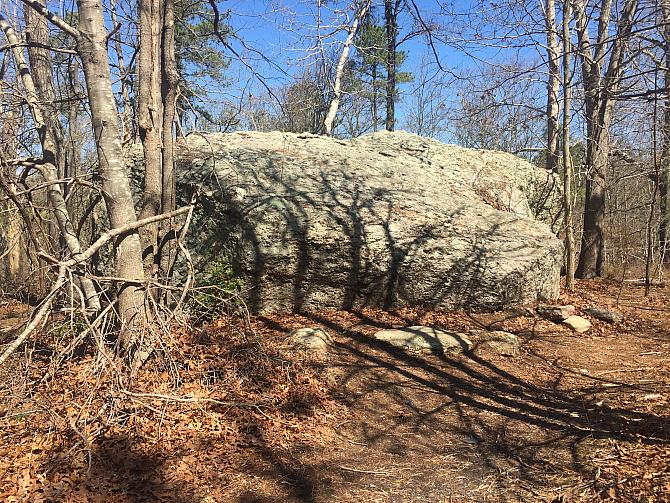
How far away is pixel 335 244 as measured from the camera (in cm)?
732

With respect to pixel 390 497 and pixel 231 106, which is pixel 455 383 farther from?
pixel 231 106

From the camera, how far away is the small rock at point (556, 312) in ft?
25.0

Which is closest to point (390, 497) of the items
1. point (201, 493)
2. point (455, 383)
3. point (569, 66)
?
point (201, 493)

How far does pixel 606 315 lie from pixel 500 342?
2.68m

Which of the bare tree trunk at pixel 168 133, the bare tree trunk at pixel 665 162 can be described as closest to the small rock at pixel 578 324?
the bare tree trunk at pixel 665 162

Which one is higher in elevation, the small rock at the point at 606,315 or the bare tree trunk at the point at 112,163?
the bare tree trunk at the point at 112,163

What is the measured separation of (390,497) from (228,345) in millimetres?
2690

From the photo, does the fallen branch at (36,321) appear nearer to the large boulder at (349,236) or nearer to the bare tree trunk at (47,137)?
the bare tree trunk at (47,137)

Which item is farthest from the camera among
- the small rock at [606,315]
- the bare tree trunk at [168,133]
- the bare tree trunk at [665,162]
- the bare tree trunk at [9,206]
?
the small rock at [606,315]

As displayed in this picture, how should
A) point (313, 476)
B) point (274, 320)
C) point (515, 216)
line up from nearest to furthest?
1. point (313, 476)
2. point (274, 320)
3. point (515, 216)

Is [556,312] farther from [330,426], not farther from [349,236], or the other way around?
[330,426]

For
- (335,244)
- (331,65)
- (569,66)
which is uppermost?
(569,66)

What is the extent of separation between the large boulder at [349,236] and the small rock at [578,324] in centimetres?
71

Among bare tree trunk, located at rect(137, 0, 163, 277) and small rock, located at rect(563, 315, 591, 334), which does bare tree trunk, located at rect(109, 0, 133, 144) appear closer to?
bare tree trunk, located at rect(137, 0, 163, 277)
